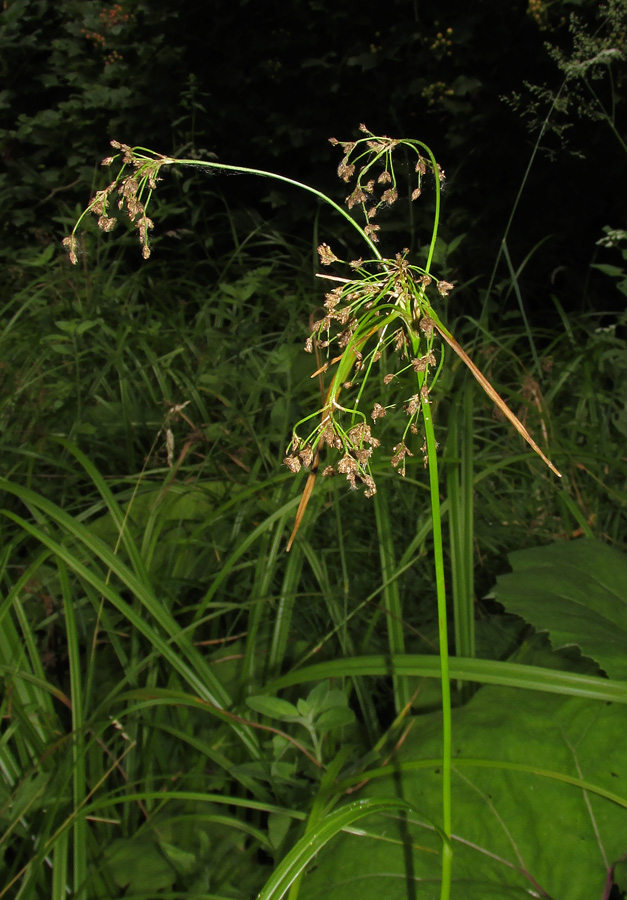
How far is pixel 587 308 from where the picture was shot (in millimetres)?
3219

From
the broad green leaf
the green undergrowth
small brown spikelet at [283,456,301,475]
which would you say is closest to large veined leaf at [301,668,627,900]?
the green undergrowth

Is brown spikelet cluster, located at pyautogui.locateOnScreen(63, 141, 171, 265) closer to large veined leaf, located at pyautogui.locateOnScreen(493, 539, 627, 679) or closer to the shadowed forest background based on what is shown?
the shadowed forest background

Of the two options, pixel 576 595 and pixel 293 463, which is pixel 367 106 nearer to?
pixel 576 595

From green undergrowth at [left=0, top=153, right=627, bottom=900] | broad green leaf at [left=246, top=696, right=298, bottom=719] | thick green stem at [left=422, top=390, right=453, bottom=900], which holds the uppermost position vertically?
thick green stem at [left=422, top=390, right=453, bottom=900]

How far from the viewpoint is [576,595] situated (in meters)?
1.26

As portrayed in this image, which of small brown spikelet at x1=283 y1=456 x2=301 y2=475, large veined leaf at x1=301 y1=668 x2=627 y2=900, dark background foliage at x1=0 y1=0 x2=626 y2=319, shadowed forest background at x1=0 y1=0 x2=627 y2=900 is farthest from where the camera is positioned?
dark background foliage at x1=0 y1=0 x2=626 y2=319

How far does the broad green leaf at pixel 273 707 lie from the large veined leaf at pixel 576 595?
1.19 ft

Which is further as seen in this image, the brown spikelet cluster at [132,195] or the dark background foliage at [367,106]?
the dark background foliage at [367,106]

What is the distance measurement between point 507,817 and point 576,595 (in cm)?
39

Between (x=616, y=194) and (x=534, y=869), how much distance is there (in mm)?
2681

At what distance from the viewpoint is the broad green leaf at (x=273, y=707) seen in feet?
3.59

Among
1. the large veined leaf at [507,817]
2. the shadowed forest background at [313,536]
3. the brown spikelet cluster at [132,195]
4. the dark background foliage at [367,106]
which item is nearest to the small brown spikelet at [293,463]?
the shadowed forest background at [313,536]

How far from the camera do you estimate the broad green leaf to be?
109 cm

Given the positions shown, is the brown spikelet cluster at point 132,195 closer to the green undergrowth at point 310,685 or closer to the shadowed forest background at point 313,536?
the shadowed forest background at point 313,536
